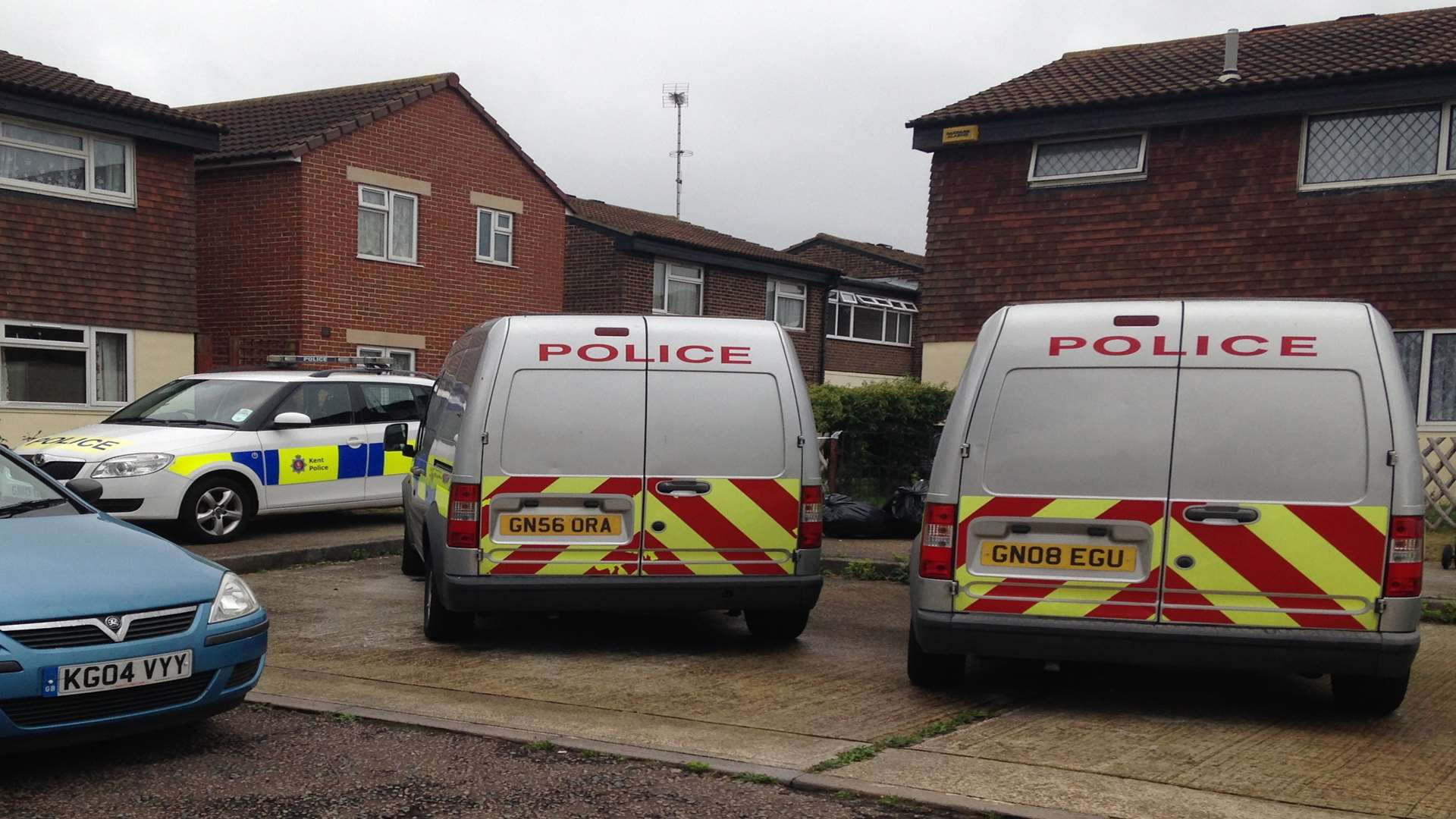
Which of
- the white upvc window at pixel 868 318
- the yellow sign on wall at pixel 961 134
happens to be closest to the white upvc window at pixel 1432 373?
the yellow sign on wall at pixel 961 134

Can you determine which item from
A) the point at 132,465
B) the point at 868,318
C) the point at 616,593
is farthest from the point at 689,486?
the point at 868,318

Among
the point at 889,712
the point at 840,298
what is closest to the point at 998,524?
the point at 889,712

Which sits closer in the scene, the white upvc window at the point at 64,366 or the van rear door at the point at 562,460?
the van rear door at the point at 562,460

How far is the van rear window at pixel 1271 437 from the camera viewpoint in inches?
225

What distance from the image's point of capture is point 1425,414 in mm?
16328

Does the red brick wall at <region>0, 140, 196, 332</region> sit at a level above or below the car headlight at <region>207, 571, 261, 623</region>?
above

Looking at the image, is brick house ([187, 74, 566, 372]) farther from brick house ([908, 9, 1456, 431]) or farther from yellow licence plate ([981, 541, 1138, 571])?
yellow licence plate ([981, 541, 1138, 571])

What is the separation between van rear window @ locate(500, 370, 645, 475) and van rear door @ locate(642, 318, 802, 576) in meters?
0.10

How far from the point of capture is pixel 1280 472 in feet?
19.0

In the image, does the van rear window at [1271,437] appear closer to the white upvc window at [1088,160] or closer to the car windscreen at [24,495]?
the car windscreen at [24,495]

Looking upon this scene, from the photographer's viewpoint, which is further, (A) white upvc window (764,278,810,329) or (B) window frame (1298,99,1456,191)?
(A) white upvc window (764,278,810,329)

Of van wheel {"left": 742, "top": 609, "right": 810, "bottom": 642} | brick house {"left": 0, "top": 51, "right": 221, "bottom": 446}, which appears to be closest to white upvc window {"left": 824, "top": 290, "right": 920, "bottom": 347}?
brick house {"left": 0, "top": 51, "right": 221, "bottom": 446}

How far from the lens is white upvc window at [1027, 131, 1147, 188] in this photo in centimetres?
1795

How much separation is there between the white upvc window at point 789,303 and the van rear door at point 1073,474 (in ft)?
86.9
